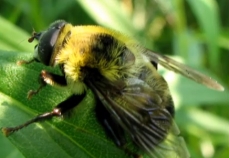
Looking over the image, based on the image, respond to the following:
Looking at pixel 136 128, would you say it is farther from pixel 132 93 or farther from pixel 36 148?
pixel 36 148

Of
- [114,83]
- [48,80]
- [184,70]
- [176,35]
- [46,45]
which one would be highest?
[46,45]

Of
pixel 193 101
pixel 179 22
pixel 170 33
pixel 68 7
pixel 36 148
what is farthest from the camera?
pixel 170 33

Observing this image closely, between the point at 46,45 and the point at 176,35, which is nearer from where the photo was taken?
the point at 46,45

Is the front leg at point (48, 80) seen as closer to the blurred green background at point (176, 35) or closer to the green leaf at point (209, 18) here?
the blurred green background at point (176, 35)

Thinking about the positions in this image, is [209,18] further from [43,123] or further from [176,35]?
[43,123]

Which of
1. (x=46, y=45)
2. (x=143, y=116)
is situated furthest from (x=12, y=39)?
(x=143, y=116)

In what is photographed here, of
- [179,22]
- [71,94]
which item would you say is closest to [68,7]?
[179,22]

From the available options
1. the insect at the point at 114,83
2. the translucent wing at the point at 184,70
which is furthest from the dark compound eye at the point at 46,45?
the translucent wing at the point at 184,70
